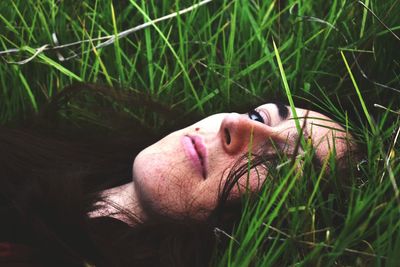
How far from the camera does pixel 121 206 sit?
4.15 feet

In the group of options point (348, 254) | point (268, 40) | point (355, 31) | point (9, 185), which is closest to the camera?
point (348, 254)

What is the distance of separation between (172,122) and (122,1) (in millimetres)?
412

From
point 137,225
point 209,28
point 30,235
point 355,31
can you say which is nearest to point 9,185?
point 30,235

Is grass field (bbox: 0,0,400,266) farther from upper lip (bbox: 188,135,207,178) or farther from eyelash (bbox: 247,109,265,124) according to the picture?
upper lip (bbox: 188,135,207,178)

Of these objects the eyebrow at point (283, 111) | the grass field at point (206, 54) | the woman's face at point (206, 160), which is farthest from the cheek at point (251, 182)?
the grass field at point (206, 54)

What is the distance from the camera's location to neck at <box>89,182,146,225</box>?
1.24 metres

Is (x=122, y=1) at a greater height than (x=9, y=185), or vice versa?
(x=122, y=1)

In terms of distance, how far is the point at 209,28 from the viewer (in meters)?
1.63

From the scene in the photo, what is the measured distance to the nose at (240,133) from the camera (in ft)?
3.85

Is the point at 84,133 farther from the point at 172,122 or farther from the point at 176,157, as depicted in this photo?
the point at 176,157

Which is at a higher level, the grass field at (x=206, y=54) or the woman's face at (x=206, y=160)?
the grass field at (x=206, y=54)

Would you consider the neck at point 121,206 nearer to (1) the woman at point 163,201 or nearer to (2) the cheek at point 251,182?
(1) the woman at point 163,201

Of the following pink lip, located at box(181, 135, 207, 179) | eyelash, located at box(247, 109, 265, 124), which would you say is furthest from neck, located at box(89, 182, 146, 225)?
eyelash, located at box(247, 109, 265, 124)

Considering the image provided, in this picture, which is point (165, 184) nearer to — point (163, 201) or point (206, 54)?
point (163, 201)
